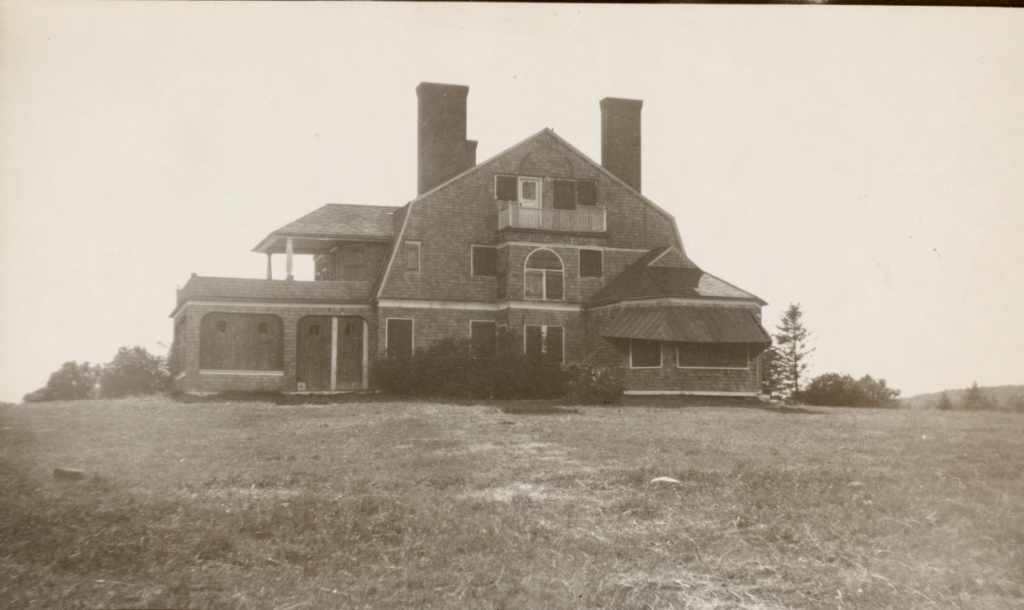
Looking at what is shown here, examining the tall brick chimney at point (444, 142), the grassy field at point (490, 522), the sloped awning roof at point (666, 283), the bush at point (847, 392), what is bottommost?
the grassy field at point (490, 522)

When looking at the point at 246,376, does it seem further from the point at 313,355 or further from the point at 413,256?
the point at 413,256

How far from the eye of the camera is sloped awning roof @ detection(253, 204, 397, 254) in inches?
1118

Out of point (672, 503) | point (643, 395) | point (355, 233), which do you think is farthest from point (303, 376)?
point (672, 503)

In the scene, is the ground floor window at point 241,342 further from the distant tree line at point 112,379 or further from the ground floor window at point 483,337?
the ground floor window at point 483,337

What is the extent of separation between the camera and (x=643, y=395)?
25.5m

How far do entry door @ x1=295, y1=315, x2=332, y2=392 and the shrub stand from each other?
704 cm

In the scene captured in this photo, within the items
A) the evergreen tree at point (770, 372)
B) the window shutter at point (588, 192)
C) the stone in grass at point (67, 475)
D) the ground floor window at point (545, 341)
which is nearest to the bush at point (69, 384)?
the stone in grass at point (67, 475)

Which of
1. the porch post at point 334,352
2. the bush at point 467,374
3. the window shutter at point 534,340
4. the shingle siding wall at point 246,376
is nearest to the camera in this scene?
the shingle siding wall at point 246,376

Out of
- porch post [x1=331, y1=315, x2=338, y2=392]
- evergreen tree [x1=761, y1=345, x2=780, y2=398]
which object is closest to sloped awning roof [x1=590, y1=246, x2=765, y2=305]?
evergreen tree [x1=761, y1=345, x2=780, y2=398]

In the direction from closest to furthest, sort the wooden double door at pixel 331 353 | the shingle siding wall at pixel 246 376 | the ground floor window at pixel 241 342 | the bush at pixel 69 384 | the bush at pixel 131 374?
the bush at pixel 69 384, the bush at pixel 131 374, the shingle siding wall at pixel 246 376, the ground floor window at pixel 241 342, the wooden double door at pixel 331 353

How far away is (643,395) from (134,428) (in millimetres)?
14374

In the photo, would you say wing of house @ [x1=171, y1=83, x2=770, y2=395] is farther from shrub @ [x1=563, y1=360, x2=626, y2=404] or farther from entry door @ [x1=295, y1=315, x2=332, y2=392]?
shrub @ [x1=563, y1=360, x2=626, y2=404]

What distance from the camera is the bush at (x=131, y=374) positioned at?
14.9m

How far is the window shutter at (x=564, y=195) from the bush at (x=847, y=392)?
860 cm
